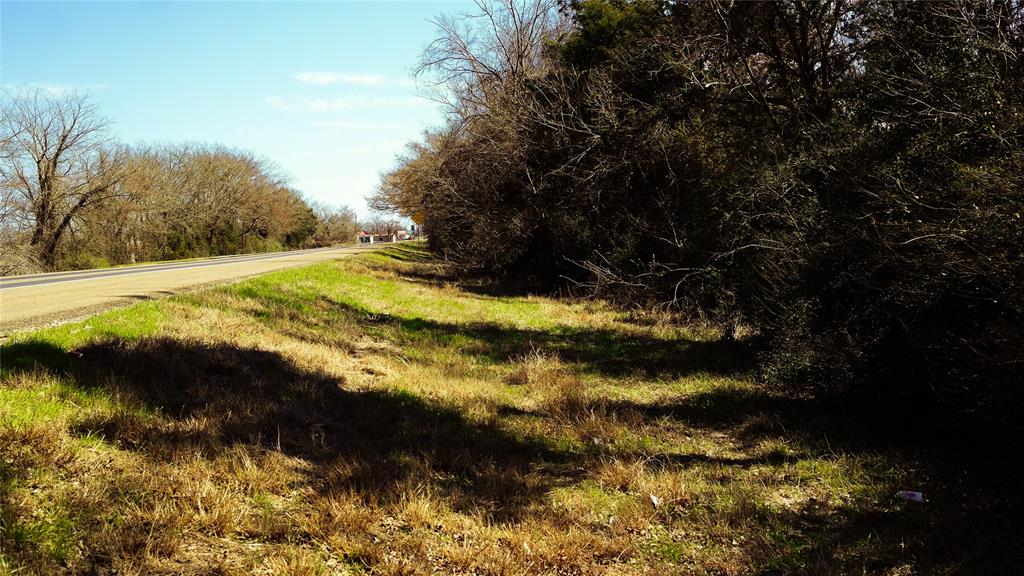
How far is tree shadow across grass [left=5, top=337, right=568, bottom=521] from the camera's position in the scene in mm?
4586

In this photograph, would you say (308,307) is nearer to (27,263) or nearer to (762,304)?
(762,304)

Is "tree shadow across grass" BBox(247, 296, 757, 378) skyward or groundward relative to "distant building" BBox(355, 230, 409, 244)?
groundward

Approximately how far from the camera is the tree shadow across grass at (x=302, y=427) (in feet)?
15.0

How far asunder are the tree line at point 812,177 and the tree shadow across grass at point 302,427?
394 centimetres

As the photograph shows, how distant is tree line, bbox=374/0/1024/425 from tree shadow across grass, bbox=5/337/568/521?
3.94 meters

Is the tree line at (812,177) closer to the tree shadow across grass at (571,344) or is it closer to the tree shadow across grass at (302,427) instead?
the tree shadow across grass at (571,344)

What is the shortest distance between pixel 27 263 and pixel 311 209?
6556 centimetres

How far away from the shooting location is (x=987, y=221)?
4586mm

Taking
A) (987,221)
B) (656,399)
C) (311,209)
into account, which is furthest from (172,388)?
(311,209)

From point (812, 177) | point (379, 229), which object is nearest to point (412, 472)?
point (812, 177)

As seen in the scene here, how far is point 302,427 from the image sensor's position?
18.8 feet

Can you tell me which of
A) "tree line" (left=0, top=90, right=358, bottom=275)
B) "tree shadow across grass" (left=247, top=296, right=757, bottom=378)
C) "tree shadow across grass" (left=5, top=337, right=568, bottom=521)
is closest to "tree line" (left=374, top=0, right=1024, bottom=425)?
"tree shadow across grass" (left=247, top=296, right=757, bottom=378)

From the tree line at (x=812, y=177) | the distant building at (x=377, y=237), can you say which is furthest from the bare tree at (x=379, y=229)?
the tree line at (x=812, y=177)

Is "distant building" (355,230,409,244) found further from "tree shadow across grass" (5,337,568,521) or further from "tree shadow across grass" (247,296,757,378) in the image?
"tree shadow across grass" (5,337,568,521)
